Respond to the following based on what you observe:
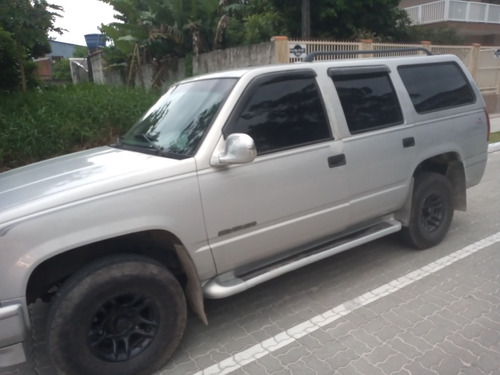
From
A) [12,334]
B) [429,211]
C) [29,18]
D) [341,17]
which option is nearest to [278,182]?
[12,334]

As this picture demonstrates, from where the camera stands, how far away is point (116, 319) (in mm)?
2666

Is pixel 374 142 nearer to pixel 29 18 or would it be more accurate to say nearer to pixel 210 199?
pixel 210 199

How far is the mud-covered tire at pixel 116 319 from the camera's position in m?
2.44

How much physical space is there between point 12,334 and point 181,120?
1.84m

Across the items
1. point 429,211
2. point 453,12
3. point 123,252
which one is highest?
point 453,12

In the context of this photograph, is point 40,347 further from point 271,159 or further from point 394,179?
point 394,179

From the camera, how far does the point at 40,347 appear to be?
3.16 meters

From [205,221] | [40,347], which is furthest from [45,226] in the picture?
[40,347]

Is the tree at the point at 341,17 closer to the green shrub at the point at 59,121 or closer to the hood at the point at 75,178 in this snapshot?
the green shrub at the point at 59,121

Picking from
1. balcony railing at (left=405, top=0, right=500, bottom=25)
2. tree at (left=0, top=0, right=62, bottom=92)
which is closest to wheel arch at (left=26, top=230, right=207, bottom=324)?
tree at (left=0, top=0, right=62, bottom=92)

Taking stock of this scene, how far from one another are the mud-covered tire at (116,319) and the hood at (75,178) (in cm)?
47

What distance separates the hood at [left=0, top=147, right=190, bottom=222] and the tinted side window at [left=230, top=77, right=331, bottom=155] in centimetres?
66

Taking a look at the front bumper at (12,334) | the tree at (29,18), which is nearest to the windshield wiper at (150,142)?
the front bumper at (12,334)

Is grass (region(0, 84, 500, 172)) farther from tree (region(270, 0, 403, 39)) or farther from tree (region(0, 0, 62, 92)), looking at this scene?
tree (region(270, 0, 403, 39))
